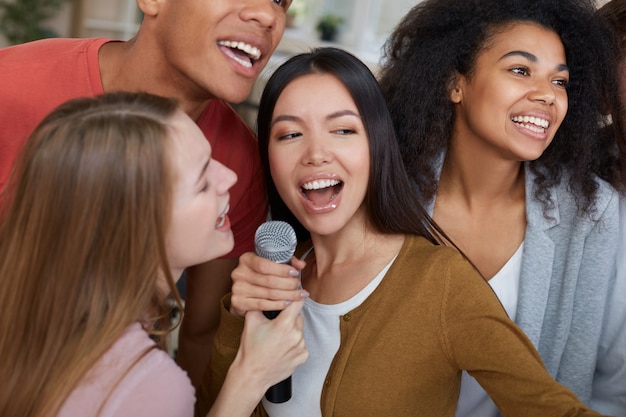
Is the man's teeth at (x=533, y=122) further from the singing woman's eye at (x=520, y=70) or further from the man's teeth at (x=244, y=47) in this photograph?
the man's teeth at (x=244, y=47)

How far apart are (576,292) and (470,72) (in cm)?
63

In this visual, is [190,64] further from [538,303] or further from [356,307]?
[538,303]

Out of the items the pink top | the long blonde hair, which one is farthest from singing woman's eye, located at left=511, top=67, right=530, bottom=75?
the pink top

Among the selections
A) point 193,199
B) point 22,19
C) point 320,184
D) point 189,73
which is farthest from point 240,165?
point 22,19

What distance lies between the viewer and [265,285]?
1417 mm

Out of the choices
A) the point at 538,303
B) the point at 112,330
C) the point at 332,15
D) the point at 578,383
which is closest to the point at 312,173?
A: the point at 112,330

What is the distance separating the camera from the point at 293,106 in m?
1.57

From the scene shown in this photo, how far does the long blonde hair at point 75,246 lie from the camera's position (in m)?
1.14

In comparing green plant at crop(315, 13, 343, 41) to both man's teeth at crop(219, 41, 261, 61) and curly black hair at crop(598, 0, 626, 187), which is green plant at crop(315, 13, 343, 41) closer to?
curly black hair at crop(598, 0, 626, 187)

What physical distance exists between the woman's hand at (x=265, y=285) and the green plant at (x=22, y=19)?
5.50 m

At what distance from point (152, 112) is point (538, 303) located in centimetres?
107

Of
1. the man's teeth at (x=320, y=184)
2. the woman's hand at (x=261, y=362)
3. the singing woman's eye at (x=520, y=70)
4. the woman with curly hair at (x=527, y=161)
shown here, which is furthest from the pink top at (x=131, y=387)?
the singing woman's eye at (x=520, y=70)

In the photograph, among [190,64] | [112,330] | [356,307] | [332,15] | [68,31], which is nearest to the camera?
[112,330]

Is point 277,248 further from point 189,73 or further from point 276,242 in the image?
point 189,73
